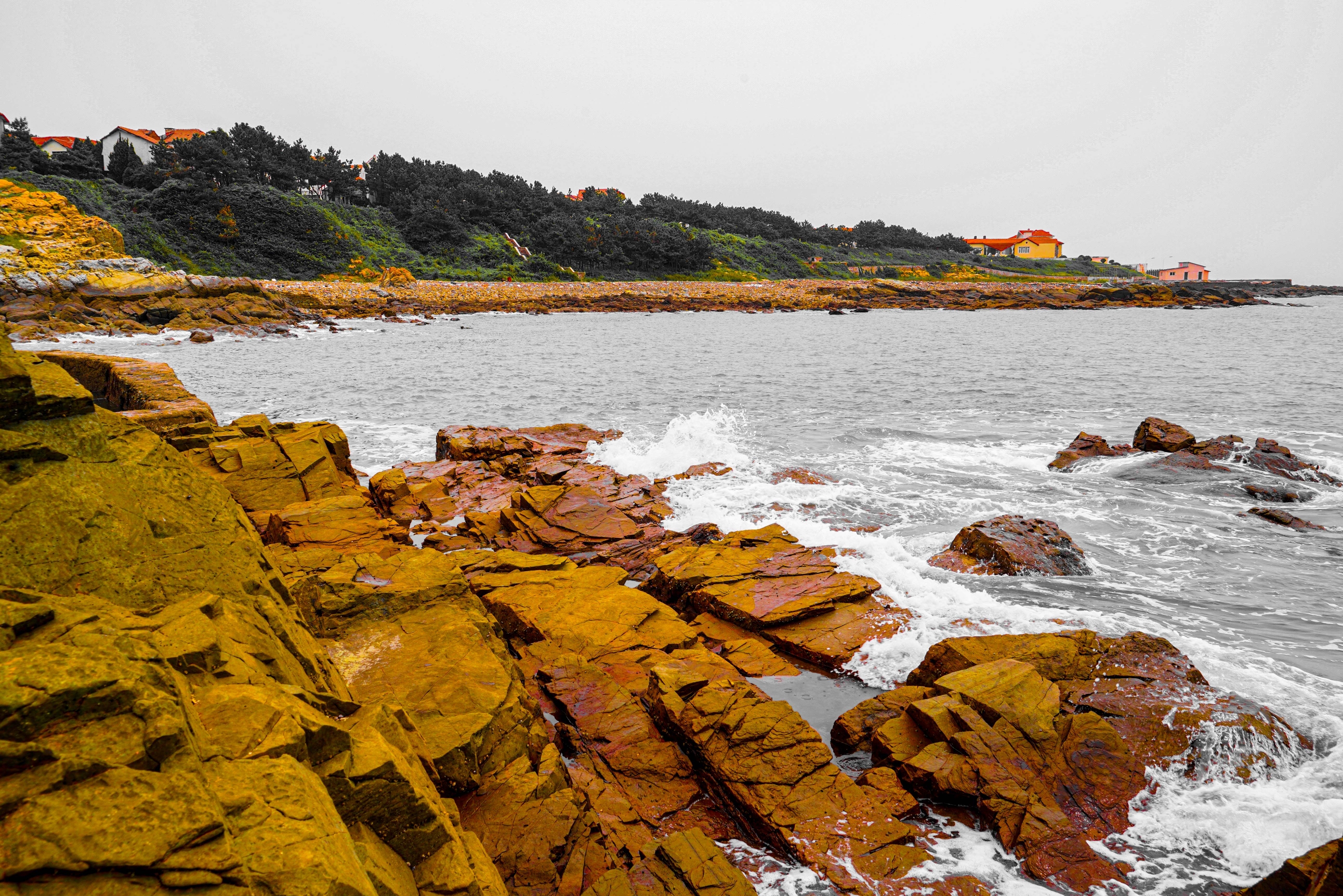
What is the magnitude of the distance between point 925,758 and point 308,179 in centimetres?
10090

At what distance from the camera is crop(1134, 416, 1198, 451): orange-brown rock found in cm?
1563

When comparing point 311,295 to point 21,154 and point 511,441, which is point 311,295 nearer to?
point 21,154

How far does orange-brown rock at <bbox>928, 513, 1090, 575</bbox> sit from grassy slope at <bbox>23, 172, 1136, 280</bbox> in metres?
71.3

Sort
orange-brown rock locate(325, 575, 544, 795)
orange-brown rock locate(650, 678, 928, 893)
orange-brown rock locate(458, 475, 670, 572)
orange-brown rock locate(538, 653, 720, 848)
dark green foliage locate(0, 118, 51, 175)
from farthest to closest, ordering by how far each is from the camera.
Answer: dark green foliage locate(0, 118, 51, 175)
orange-brown rock locate(458, 475, 670, 572)
orange-brown rock locate(538, 653, 720, 848)
orange-brown rock locate(650, 678, 928, 893)
orange-brown rock locate(325, 575, 544, 795)

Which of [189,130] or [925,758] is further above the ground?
[189,130]

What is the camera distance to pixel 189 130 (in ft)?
275

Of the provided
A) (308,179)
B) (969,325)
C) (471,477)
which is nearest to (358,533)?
(471,477)

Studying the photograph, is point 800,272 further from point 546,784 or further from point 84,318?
point 546,784

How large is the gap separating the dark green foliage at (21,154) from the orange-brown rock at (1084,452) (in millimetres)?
83226

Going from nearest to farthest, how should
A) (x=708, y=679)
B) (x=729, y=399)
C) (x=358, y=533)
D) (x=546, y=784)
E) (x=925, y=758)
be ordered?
(x=546, y=784) → (x=925, y=758) → (x=708, y=679) → (x=358, y=533) → (x=729, y=399)

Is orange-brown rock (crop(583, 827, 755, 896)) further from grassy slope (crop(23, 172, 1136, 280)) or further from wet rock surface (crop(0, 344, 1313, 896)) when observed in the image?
grassy slope (crop(23, 172, 1136, 280))

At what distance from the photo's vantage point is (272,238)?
68.6 meters

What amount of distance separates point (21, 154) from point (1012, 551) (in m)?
87.1

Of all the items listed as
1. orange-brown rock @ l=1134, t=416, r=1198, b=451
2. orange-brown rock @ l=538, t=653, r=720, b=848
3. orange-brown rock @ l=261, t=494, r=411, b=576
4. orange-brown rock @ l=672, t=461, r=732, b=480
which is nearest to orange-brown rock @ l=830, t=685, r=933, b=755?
orange-brown rock @ l=538, t=653, r=720, b=848
